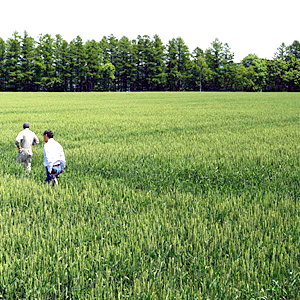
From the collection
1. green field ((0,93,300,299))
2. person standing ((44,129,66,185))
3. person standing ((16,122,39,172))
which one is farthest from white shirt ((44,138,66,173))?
person standing ((16,122,39,172))

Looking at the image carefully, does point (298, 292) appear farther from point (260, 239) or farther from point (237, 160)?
point (237, 160)

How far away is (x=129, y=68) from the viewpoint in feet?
324

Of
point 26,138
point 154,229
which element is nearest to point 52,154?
point 26,138

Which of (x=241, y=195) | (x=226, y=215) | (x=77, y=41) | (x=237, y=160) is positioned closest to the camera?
(x=226, y=215)

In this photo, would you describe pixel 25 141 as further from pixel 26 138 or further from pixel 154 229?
pixel 154 229

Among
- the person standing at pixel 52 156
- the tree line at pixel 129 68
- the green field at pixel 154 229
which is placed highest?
the tree line at pixel 129 68

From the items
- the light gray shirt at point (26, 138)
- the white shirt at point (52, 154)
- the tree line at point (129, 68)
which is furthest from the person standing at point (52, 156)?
the tree line at point (129, 68)

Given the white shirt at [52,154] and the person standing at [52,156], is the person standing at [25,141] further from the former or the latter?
the white shirt at [52,154]

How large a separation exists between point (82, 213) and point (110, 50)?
334 ft

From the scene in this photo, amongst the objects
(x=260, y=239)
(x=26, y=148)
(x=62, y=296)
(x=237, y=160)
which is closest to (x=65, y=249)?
(x=62, y=296)

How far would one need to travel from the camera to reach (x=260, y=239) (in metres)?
4.75

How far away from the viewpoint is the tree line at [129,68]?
9006 cm

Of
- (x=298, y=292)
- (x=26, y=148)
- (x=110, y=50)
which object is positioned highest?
(x=110, y=50)

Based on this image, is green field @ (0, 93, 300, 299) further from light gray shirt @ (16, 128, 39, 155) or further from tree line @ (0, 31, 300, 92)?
tree line @ (0, 31, 300, 92)
